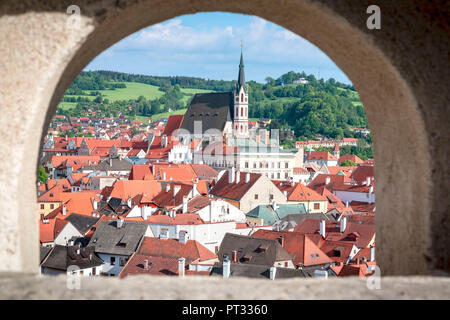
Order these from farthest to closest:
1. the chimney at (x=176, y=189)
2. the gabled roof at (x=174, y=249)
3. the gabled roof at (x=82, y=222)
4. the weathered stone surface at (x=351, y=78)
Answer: the chimney at (x=176, y=189) → the gabled roof at (x=82, y=222) → the gabled roof at (x=174, y=249) → the weathered stone surface at (x=351, y=78)

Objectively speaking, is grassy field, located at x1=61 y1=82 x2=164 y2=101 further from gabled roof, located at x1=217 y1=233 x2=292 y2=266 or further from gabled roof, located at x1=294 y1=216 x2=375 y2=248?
gabled roof, located at x1=217 y1=233 x2=292 y2=266

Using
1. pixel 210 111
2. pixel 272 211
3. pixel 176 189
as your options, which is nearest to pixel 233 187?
pixel 176 189

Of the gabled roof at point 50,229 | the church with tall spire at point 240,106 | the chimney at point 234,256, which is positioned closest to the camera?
the chimney at point 234,256

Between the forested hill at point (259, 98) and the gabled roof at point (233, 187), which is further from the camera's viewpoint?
the forested hill at point (259, 98)

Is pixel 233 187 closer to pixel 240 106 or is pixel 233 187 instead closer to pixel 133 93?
pixel 240 106

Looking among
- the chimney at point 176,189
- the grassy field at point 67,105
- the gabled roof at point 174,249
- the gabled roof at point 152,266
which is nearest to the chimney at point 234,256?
the gabled roof at point 174,249

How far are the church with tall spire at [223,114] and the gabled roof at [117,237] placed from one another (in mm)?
57695

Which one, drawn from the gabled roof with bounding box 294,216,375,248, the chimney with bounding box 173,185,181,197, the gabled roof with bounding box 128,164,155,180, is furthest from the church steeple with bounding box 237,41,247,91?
the gabled roof with bounding box 294,216,375,248

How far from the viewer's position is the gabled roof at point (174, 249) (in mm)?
24906

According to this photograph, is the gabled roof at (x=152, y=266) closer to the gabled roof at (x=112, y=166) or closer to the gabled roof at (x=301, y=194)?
the gabled roof at (x=301, y=194)

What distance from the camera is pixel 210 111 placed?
9038 centimetres

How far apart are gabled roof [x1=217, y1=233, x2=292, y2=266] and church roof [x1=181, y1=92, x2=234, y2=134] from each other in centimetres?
6105

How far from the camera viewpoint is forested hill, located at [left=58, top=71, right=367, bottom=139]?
12719cm
